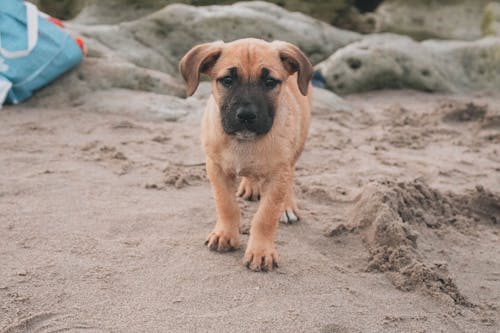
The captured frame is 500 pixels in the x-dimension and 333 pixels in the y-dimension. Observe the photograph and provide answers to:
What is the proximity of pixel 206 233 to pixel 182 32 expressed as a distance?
6.63 meters

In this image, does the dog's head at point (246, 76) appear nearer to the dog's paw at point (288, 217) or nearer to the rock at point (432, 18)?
the dog's paw at point (288, 217)

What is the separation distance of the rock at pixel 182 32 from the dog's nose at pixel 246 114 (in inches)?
240

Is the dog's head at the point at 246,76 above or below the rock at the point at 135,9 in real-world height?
above

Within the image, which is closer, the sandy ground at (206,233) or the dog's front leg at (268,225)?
the sandy ground at (206,233)

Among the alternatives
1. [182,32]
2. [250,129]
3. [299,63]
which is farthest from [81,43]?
[250,129]

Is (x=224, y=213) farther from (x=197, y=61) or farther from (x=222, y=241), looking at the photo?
(x=197, y=61)

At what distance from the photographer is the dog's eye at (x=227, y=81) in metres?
4.45

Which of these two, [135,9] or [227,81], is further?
[135,9]

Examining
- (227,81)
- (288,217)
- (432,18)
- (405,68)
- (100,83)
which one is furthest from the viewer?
(432,18)

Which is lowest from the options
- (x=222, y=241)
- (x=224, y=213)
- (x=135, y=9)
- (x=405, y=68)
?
(x=135, y=9)

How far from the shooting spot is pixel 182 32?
1080 cm

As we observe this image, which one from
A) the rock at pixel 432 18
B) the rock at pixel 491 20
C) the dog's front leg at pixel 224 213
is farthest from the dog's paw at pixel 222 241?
the rock at pixel 491 20

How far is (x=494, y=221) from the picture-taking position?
5.70 metres

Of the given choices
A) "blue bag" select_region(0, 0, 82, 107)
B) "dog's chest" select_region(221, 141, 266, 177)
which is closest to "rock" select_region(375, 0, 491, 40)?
"blue bag" select_region(0, 0, 82, 107)
